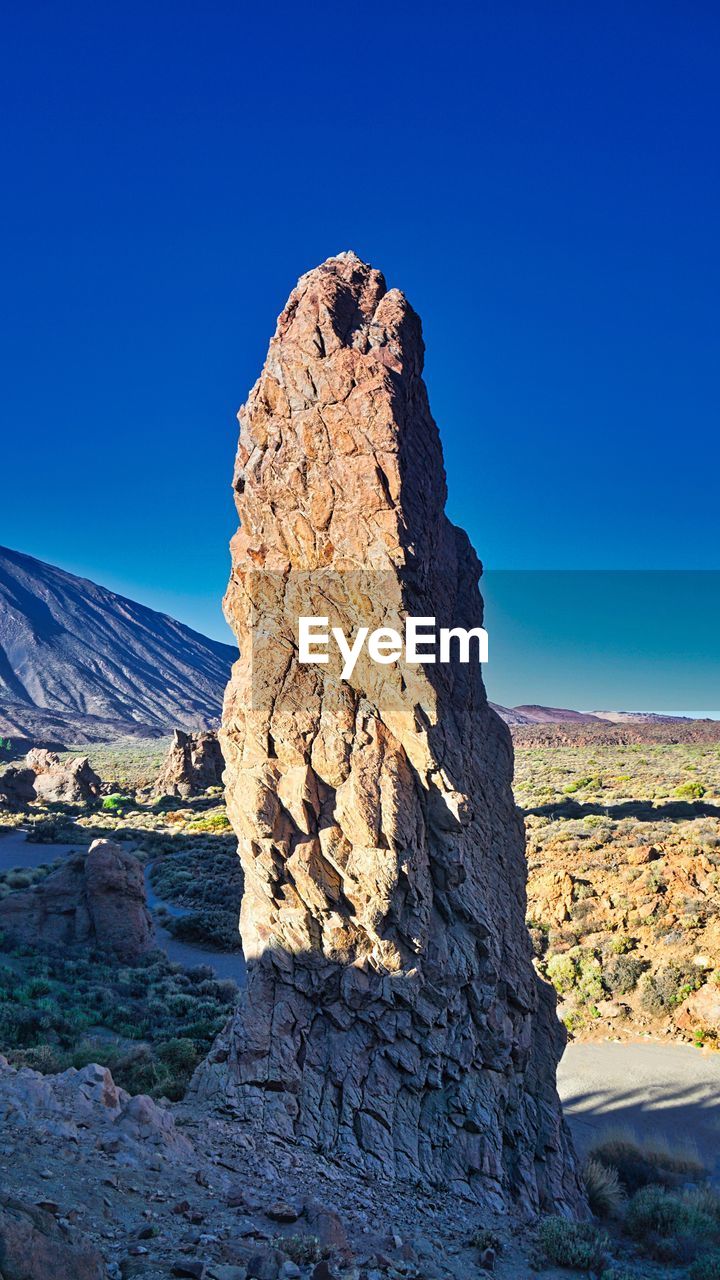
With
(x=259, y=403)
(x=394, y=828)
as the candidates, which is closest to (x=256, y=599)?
(x=259, y=403)

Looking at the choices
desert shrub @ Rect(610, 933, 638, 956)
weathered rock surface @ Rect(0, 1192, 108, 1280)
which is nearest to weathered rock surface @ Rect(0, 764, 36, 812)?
desert shrub @ Rect(610, 933, 638, 956)

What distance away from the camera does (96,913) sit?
20516 millimetres

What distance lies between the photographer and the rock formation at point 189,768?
54.8m

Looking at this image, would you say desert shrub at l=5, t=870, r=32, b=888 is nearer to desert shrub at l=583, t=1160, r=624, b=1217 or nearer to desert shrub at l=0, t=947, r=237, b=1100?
desert shrub at l=0, t=947, r=237, b=1100

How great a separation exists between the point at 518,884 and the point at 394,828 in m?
3.11

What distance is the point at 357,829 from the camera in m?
8.28

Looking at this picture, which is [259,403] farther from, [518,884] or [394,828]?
[518,884]

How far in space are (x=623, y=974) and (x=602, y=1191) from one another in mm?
11259

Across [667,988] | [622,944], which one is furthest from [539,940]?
[667,988]

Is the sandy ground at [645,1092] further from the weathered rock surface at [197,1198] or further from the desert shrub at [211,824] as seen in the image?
the desert shrub at [211,824]

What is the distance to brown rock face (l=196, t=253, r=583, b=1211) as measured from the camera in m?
8.26

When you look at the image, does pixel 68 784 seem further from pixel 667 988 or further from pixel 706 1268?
pixel 706 1268

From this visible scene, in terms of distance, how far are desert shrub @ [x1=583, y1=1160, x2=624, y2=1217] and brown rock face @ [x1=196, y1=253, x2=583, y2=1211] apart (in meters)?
0.94

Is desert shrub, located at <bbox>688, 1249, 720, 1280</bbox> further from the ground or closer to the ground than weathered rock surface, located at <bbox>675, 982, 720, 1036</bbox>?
further from the ground
